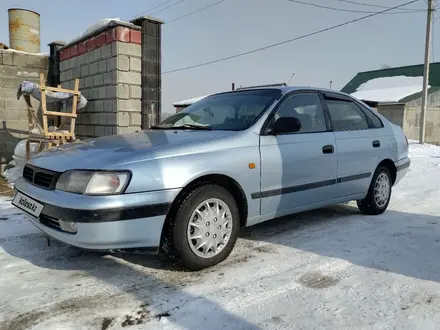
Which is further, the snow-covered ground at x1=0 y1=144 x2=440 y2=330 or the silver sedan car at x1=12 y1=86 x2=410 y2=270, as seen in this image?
the silver sedan car at x1=12 y1=86 x2=410 y2=270

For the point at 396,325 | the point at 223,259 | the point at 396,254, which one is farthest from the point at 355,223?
the point at 396,325

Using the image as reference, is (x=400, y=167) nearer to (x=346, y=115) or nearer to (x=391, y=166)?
(x=391, y=166)

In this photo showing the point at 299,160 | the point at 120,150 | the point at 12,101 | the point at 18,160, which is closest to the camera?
the point at 120,150

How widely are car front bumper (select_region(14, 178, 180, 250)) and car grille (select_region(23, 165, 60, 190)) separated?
0.08m

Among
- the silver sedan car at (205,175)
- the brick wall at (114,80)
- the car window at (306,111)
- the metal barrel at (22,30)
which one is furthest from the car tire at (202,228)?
the metal barrel at (22,30)

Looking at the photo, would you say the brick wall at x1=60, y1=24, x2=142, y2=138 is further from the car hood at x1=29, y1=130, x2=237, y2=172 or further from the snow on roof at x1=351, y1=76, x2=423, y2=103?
the snow on roof at x1=351, y1=76, x2=423, y2=103

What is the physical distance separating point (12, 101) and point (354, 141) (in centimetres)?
687

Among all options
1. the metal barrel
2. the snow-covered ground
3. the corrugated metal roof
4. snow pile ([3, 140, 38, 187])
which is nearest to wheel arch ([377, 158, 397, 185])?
the snow-covered ground

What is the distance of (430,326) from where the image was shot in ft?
7.15

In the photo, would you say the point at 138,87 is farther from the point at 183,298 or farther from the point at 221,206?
the point at 183,298

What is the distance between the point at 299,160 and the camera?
3.62 metres

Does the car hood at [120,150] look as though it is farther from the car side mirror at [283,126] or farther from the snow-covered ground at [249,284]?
the snow-covered ground at [249,284]

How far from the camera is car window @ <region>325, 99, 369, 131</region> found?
421cm

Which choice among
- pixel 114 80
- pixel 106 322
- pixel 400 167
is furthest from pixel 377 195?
pixel 114 80
